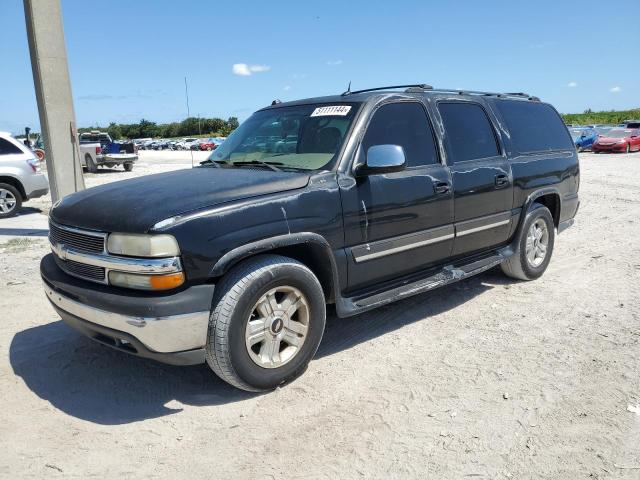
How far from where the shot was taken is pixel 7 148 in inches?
429

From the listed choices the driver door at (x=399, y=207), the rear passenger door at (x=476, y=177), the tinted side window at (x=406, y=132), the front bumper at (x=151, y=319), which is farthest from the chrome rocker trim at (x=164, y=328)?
the rear passenger door at (x=476, y=177)

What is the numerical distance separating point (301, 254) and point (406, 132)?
1.43 m

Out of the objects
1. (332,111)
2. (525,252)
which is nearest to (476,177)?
(525,252)

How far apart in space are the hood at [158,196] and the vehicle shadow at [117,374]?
1084 mm

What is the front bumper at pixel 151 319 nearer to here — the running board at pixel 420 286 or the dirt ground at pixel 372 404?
the dirt ground at pixel 372 404

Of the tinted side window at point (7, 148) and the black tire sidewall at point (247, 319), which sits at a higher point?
the tinted side window at point (7, 148)

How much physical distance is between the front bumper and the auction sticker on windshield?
5.91 ft

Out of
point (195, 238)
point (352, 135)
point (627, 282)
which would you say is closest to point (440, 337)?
point (352, 135)

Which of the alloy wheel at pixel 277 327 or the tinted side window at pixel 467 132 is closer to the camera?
the alloy wheel at pixel 277 327

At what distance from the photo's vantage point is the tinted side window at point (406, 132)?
404 centimetres

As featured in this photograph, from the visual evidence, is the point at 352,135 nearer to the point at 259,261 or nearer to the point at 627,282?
the point at 259,261

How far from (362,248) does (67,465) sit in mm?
2228

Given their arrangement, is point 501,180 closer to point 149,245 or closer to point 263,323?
point 263,323

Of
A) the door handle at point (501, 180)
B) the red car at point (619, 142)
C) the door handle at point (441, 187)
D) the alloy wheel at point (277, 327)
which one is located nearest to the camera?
the alloy wheel at point (277, 327)
